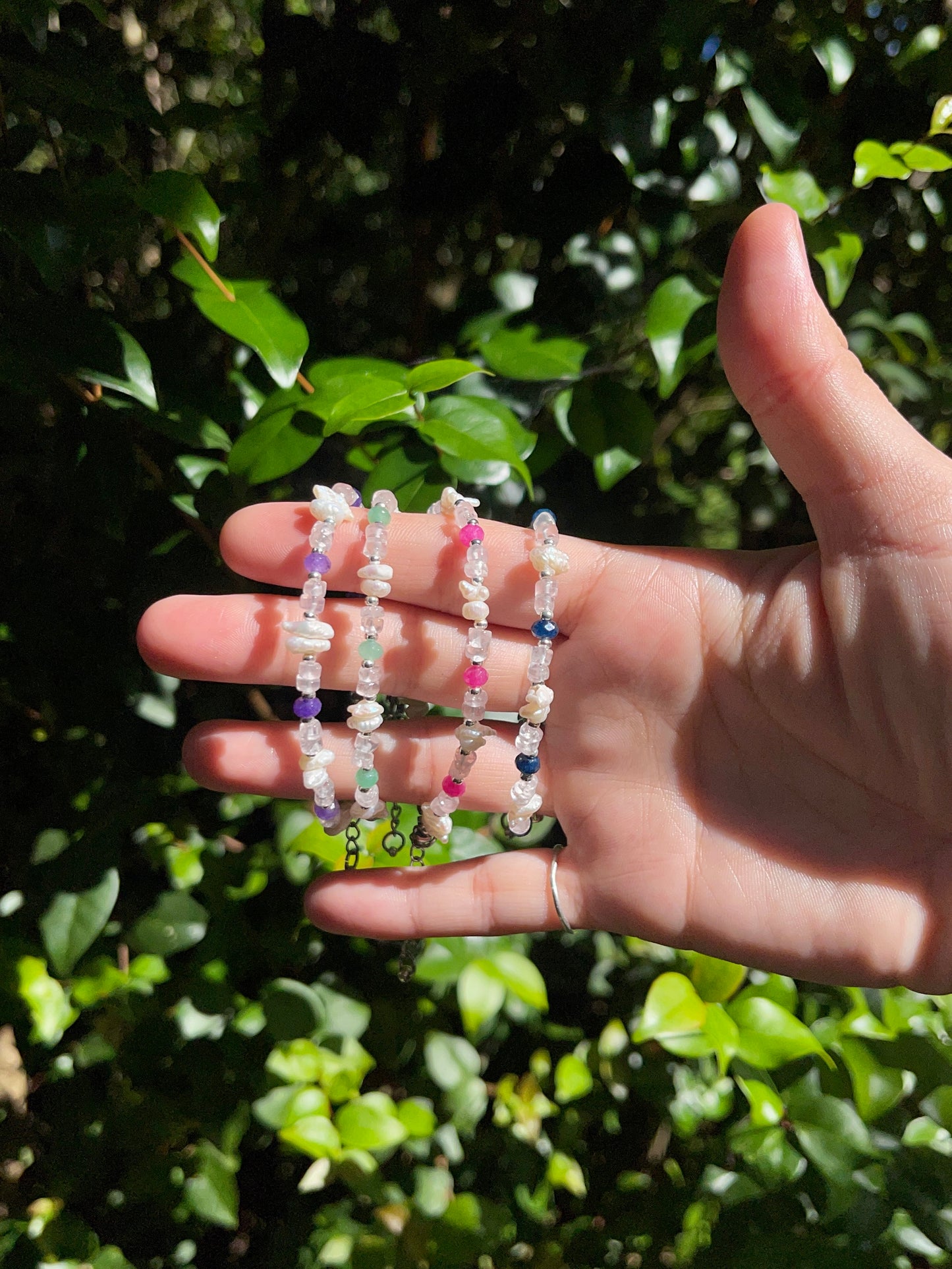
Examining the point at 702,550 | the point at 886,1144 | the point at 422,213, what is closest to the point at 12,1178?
the point at 886,1144

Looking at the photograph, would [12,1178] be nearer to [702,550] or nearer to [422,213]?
[702,550]

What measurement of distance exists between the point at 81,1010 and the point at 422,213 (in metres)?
1.19

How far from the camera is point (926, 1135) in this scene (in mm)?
897

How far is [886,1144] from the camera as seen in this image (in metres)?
0.92

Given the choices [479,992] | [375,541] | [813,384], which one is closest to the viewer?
[813,384]

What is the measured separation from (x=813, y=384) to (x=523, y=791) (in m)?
0.51

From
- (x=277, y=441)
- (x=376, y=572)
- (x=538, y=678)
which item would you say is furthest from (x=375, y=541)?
(x=538, y=678)

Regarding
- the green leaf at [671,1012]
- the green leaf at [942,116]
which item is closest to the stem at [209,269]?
the green leaf at [942,116]

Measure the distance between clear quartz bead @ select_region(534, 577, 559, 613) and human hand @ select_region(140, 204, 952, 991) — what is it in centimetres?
4

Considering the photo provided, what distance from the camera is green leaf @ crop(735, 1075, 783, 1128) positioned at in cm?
87

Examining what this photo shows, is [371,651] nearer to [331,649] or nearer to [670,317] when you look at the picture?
[331,649]

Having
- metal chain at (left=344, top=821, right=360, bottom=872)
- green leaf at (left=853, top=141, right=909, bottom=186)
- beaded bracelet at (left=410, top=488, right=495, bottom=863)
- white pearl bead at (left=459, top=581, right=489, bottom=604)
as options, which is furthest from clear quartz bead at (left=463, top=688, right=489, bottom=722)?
green leaf at (left=853, top=141, right=909, bottom=186)

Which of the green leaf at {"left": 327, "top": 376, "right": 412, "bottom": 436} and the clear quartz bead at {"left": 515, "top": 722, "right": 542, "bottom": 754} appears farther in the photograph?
the clear quartz bead at {"left": 515, "top": 722, "right": 542, "bottom": 754}

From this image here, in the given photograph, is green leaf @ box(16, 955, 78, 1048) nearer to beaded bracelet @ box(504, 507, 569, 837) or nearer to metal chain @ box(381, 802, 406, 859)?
metal chain @ box(381, 802, 406, 859)
